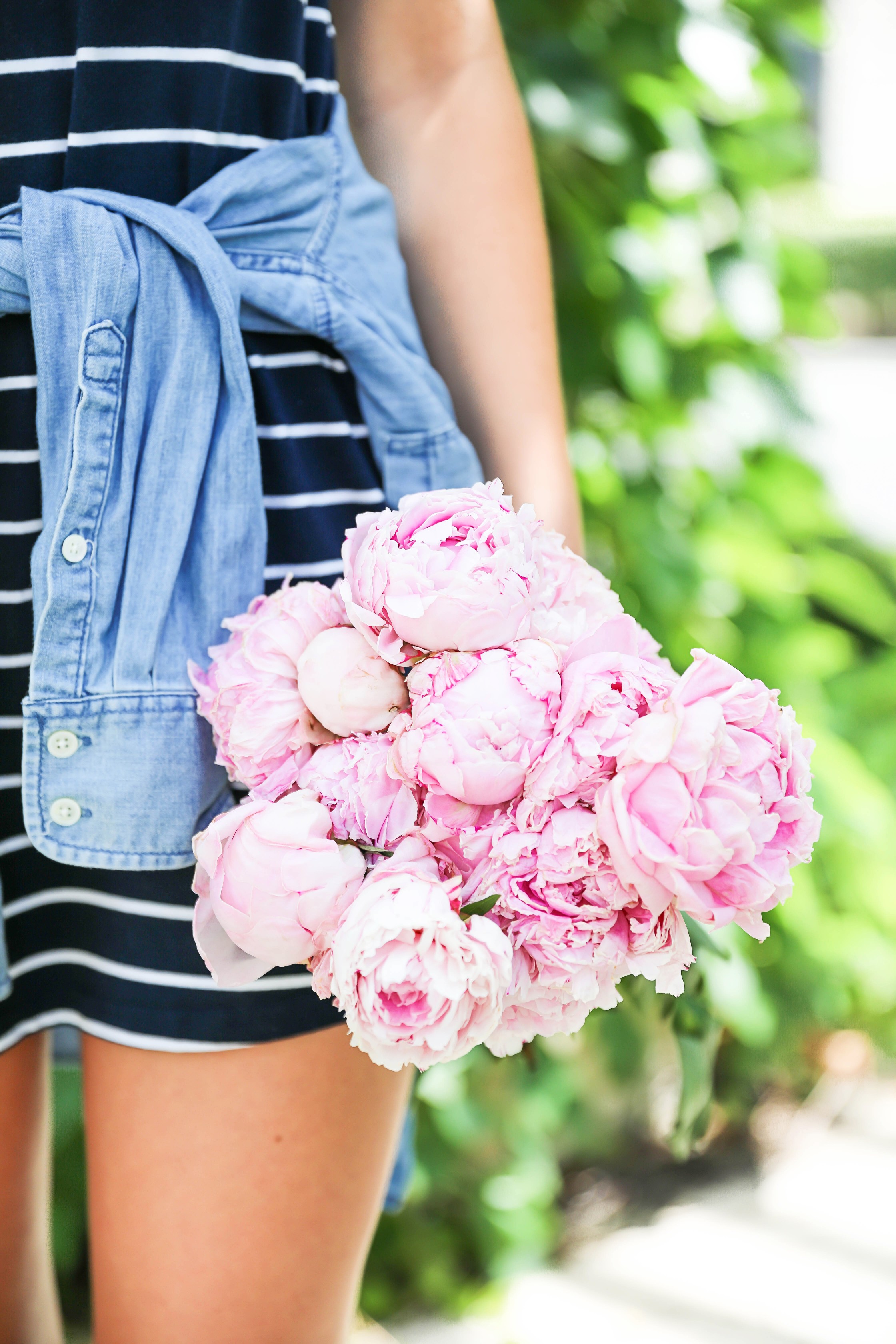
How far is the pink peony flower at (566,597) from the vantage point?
1.97 feet

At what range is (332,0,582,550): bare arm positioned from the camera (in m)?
0.87

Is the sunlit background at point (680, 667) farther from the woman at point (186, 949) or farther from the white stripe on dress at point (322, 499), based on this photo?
the white stripe on dress at point (322, 499)

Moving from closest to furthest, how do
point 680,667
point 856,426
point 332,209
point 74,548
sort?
1. point 74,548
2. point 332,209
3. point 680,667
4. point 856,426

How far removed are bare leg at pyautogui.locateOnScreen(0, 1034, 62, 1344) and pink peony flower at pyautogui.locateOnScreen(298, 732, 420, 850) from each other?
42 cm

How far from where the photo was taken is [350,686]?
0.60m

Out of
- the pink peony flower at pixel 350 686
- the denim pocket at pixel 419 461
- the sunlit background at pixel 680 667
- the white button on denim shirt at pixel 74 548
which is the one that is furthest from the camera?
the sunlit background at pixel 680 667

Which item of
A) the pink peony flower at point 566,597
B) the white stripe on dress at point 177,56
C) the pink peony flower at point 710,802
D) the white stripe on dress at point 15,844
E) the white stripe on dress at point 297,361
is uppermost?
the white stripe on dress at point 177,56

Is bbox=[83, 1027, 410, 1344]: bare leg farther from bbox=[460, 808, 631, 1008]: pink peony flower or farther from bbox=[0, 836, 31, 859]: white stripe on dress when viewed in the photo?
bbox=[460, 808, 631, 1008]: pink peony flower

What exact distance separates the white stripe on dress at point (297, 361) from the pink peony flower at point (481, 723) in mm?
313

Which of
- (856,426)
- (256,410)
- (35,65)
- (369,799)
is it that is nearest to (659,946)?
(369,799)

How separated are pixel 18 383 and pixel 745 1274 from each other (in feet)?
5.67

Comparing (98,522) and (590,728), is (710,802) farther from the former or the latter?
(98,522)

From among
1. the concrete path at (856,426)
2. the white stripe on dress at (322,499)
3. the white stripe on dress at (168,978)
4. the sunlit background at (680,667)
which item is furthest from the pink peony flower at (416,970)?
the concrete path at (856,426)

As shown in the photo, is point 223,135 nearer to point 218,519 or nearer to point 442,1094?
point 218,519
